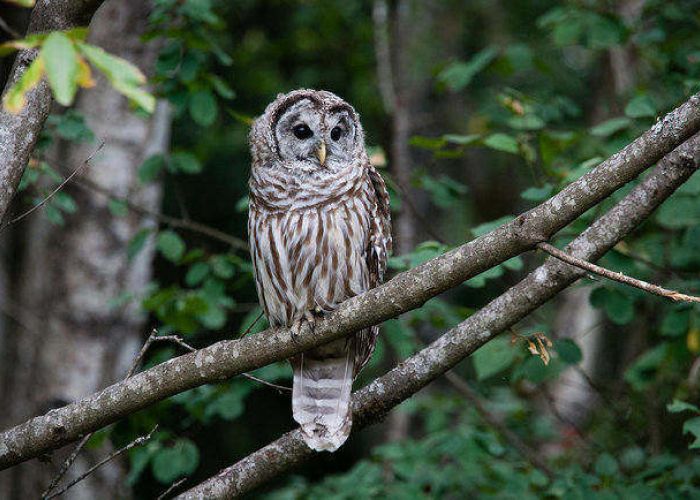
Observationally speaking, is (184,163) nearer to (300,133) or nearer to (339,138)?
(300,133)

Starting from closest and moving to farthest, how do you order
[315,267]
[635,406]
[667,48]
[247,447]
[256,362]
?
[256,362] → [315,267] → [667,48] → [635,406] → [247,447]

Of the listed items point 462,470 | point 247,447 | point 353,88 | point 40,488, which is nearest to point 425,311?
point 462,470

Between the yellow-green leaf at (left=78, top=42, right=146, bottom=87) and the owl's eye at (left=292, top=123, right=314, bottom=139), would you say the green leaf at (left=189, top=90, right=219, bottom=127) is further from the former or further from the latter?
the yellow-green leaf at (left=78, top=42, right=146, bottom=87)

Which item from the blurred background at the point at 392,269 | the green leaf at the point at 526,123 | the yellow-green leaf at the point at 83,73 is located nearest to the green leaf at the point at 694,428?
the blurred background at the point at 392,269

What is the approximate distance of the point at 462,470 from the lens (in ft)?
14.5

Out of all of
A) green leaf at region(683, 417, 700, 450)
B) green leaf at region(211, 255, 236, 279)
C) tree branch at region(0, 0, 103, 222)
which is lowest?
green leaf at region(211, 255, 236, 279)

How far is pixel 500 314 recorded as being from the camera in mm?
2863

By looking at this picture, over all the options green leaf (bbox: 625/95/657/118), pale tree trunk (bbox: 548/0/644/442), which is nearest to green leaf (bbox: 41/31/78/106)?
green leaf (bbox: 625/95/657/118)

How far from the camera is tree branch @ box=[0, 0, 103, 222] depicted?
258 centimetres

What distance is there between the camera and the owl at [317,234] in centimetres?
361

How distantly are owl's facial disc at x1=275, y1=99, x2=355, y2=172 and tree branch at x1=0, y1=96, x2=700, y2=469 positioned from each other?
1213 mm

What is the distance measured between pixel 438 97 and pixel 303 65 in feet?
5.76

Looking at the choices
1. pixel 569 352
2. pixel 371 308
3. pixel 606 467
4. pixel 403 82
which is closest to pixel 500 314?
pixel 371 308

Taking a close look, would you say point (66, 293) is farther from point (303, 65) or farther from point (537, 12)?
point (537, 12)
